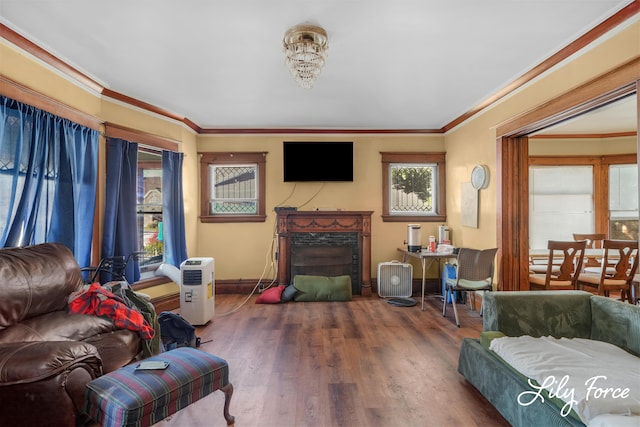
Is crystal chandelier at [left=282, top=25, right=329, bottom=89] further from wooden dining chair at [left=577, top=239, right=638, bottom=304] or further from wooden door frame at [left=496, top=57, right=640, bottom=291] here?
wooden dining chair at [left=577, top=239, right=638, bottom=304]

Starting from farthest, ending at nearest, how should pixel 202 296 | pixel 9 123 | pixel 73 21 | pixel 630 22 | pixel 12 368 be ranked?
pixel 202 296
pixel 9 123
pixel 73 21
pixel 630 22
pixel 12 368

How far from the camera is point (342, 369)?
263 centimetres

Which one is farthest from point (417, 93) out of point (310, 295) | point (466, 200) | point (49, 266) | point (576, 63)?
point (49, 266)

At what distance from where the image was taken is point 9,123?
248 centimetres

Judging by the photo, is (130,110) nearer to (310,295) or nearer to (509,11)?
(310,295)

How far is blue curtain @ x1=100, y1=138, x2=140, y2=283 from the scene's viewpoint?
351 cm

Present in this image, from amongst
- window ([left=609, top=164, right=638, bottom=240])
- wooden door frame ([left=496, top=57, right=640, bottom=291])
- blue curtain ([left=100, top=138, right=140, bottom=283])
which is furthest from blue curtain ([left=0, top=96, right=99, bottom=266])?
window ([left=609, top=164, right=638, bottom=240])

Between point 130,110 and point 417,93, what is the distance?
339 centimetres

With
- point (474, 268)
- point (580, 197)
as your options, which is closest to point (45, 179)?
point (474, 268)

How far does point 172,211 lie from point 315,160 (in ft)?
7.31

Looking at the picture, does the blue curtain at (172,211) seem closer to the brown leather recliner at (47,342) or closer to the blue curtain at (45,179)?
the blue curtain at (45,179)

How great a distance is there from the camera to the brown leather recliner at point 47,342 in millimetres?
1486

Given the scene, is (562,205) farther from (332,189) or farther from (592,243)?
(332,189)

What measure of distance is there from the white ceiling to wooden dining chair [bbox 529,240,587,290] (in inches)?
74.9
